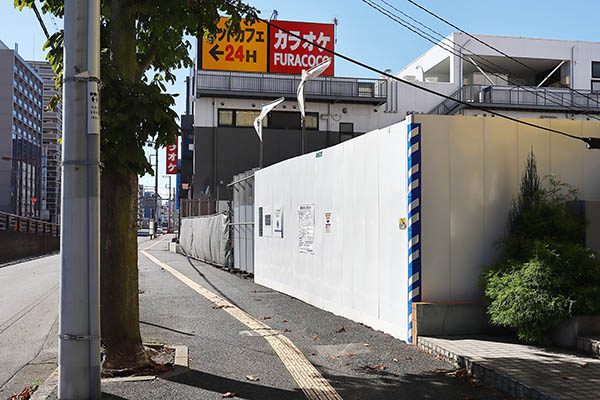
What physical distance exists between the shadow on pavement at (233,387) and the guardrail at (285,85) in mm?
27199

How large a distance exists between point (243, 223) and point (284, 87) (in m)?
16.8

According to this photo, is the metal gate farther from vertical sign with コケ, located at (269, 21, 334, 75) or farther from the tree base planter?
vertical sign with コケ, located at (269, 21, 334, 75)

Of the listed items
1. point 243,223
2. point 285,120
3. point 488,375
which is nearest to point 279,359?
point 488,375

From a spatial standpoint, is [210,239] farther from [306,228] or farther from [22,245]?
[22,245]

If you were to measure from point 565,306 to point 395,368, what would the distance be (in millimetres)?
2176

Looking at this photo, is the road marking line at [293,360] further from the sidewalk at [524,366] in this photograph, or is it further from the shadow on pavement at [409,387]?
the sidewalk at [524,366]

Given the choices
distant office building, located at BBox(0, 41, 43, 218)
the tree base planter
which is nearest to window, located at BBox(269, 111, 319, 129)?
the tree base planter

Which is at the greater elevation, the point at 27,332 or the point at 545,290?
the point at 545,290

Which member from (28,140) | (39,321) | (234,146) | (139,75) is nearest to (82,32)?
(139,75)

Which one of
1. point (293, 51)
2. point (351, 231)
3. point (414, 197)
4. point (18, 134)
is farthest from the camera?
point (18, 134)

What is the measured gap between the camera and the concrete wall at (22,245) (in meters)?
29.3

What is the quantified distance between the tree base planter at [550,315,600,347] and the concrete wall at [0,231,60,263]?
27.7 meters

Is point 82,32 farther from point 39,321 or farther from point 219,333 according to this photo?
point 39,321

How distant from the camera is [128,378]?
6.05 m
